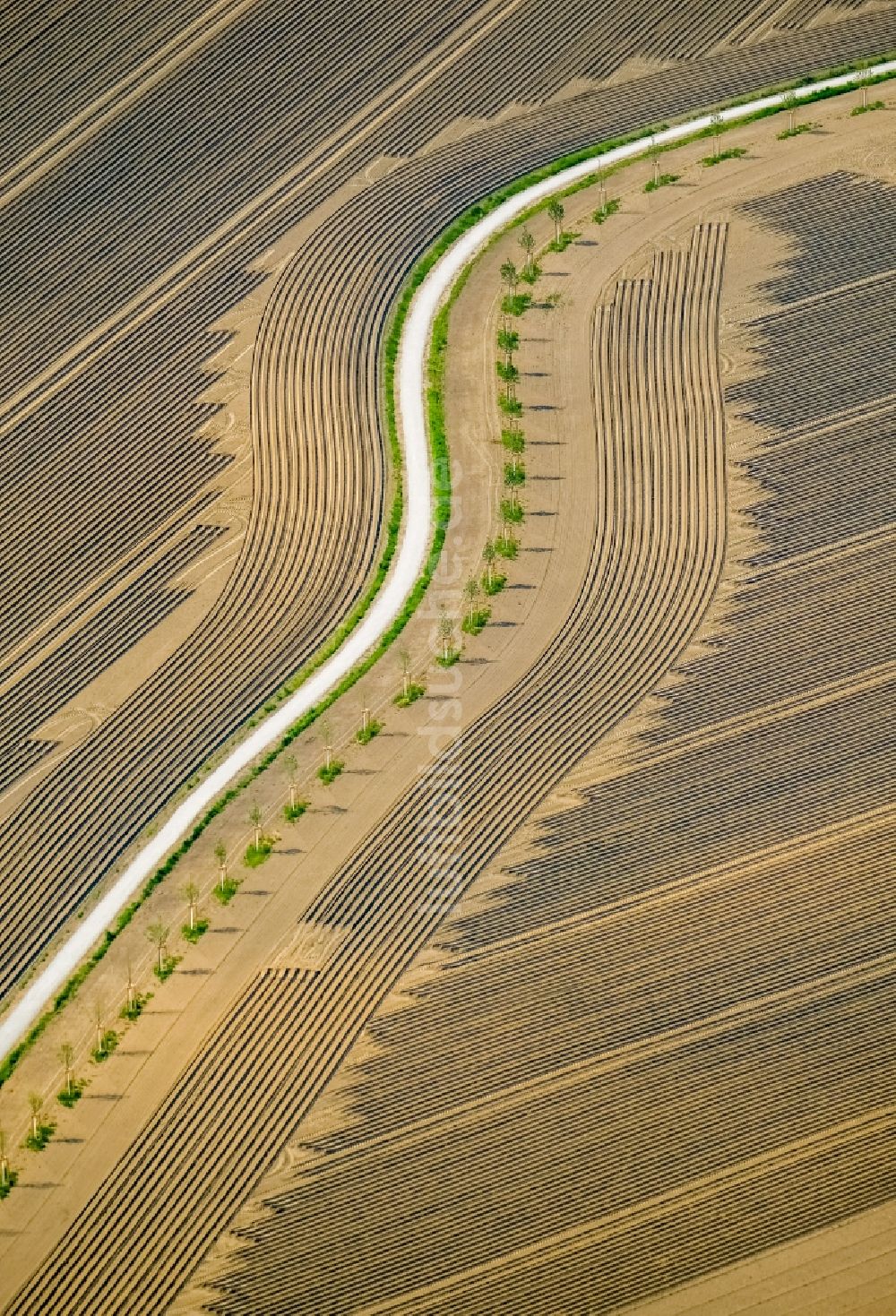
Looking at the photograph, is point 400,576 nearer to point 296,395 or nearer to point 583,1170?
point 296,395

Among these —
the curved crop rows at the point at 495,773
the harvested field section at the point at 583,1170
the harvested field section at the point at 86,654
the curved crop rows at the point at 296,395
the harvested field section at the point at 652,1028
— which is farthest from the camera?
the harvested field section at the point at 86,654

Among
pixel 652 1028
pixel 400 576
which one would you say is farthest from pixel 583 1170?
pixel 400 576

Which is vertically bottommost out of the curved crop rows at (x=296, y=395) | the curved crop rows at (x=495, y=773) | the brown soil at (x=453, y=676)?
the curved crop rows at (x=495, y=773)

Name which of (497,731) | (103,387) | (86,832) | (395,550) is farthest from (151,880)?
(103,387)

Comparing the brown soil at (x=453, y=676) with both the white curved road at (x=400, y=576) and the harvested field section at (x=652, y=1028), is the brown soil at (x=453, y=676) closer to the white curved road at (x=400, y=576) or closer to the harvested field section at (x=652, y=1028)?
the white curved road at (x=400, y=576)

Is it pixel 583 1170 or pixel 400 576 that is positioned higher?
pixel 400 576

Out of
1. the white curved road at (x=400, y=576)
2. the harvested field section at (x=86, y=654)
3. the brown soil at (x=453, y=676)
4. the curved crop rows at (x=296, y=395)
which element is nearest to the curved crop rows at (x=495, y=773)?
the brown soil at (x=453, y=676)
